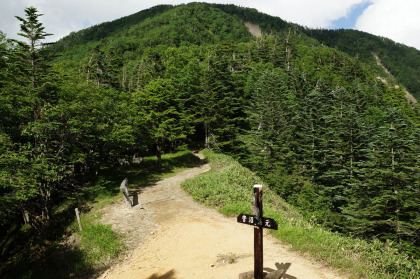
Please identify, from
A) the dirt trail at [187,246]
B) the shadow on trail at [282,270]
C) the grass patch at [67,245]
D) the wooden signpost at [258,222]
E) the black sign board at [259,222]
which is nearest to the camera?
the black sign board at [259,222]

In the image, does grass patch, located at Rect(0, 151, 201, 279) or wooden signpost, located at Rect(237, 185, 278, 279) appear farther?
grass patch, located at Rect(0, 151, 201, 279)

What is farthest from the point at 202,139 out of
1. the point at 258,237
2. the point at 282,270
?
the point at 258,237

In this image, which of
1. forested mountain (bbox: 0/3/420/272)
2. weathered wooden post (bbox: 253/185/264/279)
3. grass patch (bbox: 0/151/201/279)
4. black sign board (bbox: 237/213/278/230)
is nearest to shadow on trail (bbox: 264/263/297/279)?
weathered wooden post (bbox: 253/185/264/279)

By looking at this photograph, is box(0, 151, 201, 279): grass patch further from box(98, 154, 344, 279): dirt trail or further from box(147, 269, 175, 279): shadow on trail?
box(147, 269, 175, 279): shadow on trail

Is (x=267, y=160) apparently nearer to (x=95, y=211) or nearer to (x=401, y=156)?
(x=401, y=156)

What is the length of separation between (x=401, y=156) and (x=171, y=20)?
155340 mm

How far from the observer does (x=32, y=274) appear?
408 inches

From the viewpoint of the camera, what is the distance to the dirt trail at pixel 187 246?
7527 millimetres

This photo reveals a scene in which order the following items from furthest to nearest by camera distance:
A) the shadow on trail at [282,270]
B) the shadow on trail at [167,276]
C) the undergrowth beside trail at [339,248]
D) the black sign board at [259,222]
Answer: the shadow on trail at [167,276], the undergrowth beside trail at [339,248], the shadow on trail at [282,270], the black sign board at [259,222]

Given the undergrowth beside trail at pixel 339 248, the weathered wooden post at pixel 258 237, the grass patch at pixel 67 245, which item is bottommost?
the grass patch at pixel 67 245

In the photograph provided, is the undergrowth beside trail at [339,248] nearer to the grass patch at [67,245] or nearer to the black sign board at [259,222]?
the black sign board at [259,222]

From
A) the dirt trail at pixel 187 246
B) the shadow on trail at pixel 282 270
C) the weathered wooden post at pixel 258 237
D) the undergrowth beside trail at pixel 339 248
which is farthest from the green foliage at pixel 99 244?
the weathered wooden post at pixel 258 237

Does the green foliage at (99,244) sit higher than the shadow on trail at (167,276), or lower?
lower

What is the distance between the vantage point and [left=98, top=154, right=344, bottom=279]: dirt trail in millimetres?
7527
